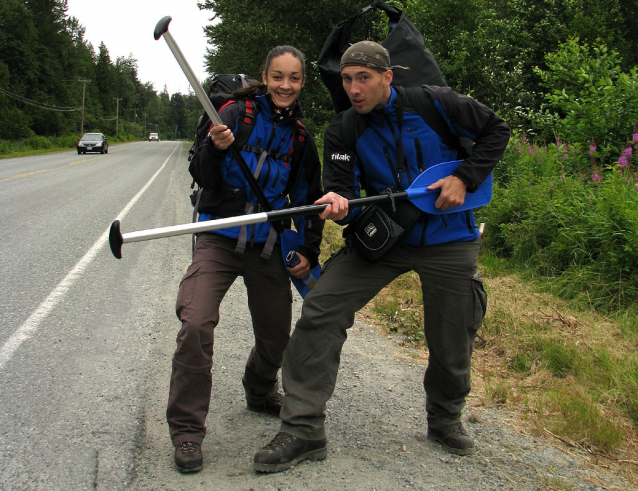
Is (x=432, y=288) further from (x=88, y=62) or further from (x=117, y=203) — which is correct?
(x=88, y=62)

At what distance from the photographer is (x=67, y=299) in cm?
562

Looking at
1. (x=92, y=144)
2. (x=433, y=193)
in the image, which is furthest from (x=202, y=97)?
(x=92, y=144)

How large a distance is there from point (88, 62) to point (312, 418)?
10738cm

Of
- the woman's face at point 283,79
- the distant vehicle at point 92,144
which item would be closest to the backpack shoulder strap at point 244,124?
the woman's face at point 283,79

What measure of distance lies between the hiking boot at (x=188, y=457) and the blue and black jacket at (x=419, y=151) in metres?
1.31

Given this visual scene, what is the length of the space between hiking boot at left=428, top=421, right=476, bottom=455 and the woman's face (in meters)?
1.87

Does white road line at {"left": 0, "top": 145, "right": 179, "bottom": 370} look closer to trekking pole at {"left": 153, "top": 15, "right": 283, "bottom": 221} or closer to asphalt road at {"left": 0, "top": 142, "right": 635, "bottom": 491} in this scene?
asphalt road at {"left": 0, "top": 142, "right": 635, "bottom": 491}

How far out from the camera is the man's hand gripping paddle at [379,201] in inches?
102

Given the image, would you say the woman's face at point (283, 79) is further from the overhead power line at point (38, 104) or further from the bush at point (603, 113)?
the overhead power line at point (38, 104)

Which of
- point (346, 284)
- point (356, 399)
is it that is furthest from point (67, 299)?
point (346, 284)

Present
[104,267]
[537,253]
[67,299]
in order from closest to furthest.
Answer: [67,299] < [537,253] < [104,267]

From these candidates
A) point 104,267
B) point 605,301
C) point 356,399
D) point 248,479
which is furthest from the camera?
point 104,267

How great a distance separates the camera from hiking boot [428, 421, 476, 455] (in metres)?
3.01

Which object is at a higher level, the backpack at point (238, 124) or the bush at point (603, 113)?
the bush at point (603, 113)
